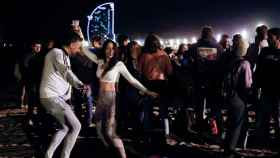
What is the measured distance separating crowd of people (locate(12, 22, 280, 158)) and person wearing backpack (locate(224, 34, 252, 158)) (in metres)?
0.02

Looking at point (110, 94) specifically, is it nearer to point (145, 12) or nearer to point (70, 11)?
point (145, 12)

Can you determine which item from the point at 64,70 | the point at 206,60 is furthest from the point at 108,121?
the point at 206,60

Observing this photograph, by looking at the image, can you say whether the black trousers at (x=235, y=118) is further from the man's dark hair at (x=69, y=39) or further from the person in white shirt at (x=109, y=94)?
the man's dark hair at (x=69, y=39)

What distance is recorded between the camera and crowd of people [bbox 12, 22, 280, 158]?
22.1 ft

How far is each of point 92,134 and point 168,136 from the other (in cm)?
183

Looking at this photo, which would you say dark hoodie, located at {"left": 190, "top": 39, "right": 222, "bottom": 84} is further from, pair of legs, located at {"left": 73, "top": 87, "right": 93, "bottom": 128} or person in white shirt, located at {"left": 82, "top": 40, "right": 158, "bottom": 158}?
person in white shirt, located at {"left": 82, "top": 40, "right": 158, "bottom": 158}

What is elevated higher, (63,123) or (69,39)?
(69,39)

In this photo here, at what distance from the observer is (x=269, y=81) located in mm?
A: 7703

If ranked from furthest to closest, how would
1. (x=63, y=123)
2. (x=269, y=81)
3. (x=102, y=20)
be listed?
1. (x=102, y=20)
2. (x=269, y=81)
3. (x=63, y=123)

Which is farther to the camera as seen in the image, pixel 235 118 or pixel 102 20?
pixel 102 20

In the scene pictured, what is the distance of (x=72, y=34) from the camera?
6949 millimetres

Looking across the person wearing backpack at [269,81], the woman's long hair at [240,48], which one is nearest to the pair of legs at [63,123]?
the woman's long hair at [240,48]

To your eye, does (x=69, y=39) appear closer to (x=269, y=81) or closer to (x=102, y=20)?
(x=269, y=81)

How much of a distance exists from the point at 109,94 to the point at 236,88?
2175 mm
